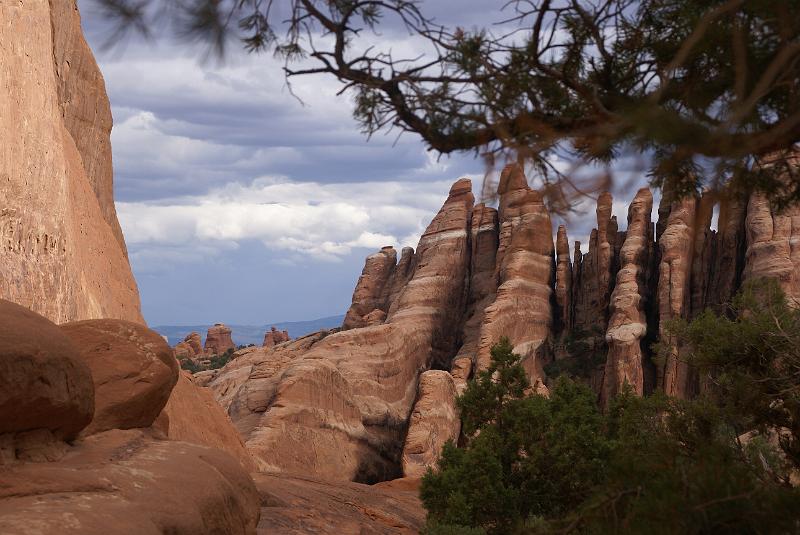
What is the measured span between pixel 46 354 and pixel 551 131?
220 inches

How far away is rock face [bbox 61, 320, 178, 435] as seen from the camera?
11250mm

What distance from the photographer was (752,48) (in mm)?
6074

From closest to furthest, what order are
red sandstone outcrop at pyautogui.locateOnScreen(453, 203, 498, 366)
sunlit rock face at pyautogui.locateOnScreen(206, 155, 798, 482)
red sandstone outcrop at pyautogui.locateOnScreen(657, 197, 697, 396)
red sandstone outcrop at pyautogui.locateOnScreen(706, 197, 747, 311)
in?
1. sunlit rock face at pyautogui.locateOnScreen(206, 155, 798, 482)
2. red sandstone outcrop at pyautogui.locateOnScreen(657, 197, 697, 396)
3. red sandstone outcrop at pyautogui.locateOnScreen(706, 197, 747, 311)
4. red sandstone outcrop at pyautogui.locateOnScreen(453, 203, 498, 366)

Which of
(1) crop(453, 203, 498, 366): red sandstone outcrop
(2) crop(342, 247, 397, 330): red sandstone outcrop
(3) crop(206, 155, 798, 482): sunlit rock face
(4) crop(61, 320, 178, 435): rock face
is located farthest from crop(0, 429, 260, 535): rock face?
(2) crop(342, 247, 397, 330): red sandstone outcrop

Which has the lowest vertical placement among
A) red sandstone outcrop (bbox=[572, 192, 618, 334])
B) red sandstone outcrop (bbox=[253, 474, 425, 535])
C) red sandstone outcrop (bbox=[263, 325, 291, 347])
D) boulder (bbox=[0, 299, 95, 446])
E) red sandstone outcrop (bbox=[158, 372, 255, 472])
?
red sandstone outcrop (bbox=[253, 474, 425, 535])

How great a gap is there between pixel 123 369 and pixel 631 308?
42510mm

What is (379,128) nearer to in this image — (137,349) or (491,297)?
(137,349)

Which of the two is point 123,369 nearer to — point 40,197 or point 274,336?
point 40,197

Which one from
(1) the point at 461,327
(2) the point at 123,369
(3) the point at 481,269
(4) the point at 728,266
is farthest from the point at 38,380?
(3) the point at 481,269

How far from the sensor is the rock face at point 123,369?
1125 centimetres

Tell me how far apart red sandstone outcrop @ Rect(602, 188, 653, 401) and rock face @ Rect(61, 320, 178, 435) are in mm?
38146

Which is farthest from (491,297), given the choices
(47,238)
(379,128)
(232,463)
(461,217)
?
(379,128)

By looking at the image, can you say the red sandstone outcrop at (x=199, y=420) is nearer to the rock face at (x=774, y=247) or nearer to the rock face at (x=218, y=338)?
the rock face at (x=774, y=247)

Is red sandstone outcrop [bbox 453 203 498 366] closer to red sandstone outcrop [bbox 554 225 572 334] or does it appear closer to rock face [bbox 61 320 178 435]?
red sandstone outcrop [bbox 554 225 572 334]
